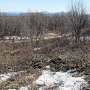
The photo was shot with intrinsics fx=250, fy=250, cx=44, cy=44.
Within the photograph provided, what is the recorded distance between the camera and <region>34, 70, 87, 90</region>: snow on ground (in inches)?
346

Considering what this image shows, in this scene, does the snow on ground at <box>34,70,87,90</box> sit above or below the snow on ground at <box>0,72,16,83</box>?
above

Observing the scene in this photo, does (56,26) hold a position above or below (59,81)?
below

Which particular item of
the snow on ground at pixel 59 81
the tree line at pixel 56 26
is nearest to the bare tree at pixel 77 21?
the tree line at pixel 56 26

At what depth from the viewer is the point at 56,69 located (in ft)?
37.7

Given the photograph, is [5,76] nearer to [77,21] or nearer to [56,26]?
[77,21]

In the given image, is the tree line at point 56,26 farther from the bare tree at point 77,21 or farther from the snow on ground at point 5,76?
the snow on ground at point 5,76

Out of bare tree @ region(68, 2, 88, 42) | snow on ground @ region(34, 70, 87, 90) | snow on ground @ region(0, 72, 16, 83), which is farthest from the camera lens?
bare tree @ region(68, 2, 88, 42)

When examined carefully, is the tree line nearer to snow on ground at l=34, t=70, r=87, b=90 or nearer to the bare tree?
the bare tree

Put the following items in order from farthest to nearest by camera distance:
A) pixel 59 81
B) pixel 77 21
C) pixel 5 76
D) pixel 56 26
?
pixel 56 26, pixel 77 21, pixel 5 76, pixel 59 81

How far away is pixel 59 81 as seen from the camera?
9578mm

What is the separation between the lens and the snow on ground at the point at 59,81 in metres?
8.79

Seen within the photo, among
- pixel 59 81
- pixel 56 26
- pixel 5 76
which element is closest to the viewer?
pixel 59 81

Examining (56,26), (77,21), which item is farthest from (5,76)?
(56,26)

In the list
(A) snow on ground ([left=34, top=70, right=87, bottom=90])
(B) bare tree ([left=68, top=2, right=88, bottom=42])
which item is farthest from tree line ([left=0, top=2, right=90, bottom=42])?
(A) snow on ground ([left=34, top=70, right=87, bottom=90])
